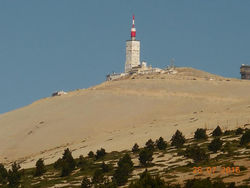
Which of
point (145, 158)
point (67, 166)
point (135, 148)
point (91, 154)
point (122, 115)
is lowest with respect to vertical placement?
point (67, 166)

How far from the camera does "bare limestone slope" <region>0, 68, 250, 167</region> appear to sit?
94312 mm

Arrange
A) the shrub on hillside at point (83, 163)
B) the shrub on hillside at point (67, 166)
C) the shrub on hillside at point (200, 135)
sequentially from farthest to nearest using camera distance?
the shrub on hillside at point (200, 135) < the shrub on hillside at point (83, 163) < the shrub on hillside at point (67, 166)

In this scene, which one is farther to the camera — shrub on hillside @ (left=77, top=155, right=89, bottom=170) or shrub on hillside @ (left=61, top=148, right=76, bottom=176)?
shrub on hillside @ (left=77, top=155, right=89, bottom=170)

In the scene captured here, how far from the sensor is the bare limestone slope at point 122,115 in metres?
94.3

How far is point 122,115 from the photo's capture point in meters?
123

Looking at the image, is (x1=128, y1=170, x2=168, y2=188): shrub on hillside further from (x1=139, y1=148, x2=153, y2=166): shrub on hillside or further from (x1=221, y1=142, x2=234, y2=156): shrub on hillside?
(x1=139, y1=148, x2=153, y2=166): shrub on hillside

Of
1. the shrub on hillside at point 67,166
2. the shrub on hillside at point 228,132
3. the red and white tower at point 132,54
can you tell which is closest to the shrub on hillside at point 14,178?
the shrub on hillside at point 67,166

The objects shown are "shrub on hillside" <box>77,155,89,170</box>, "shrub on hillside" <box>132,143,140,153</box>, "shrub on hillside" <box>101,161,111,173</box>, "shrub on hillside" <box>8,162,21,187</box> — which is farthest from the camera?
"shrub on hillside" <box>132,143,140,153</box>

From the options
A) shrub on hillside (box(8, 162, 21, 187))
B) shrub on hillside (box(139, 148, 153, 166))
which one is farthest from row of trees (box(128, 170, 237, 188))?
shrub on hillside (box(8, 162, 21, 187))

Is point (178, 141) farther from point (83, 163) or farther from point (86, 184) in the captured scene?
point (86, 184)

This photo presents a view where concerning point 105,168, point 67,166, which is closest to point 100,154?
point 67,166

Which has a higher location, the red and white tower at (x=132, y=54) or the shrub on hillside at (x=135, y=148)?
the red and white tower at (x=132, y=54)

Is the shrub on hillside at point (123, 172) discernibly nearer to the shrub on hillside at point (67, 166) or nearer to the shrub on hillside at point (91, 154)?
the shrub on hillside at point (67, 166)

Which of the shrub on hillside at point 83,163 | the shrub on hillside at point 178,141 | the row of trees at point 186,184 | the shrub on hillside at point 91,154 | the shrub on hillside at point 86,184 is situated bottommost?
the row of trees at point 186,184
